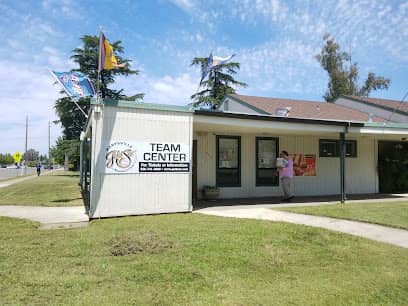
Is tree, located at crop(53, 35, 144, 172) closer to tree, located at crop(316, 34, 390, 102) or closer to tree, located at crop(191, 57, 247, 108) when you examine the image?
tree, located at crop(191, 57, 247, 108)

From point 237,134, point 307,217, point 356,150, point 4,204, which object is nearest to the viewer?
point 307,217

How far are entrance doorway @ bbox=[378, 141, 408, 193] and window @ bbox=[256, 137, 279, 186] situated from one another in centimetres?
558

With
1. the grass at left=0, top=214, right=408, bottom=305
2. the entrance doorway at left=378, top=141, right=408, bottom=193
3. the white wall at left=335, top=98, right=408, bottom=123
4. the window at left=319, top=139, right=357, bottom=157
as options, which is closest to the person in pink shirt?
the window at left=319, top=139, right=357, bottom=157

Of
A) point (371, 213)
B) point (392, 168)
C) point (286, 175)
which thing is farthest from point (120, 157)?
point (392, 168)

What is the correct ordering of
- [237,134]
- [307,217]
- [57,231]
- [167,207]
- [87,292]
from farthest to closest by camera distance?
[237,134] → [167,207] → [307,217] → [57,231] → [87,292]

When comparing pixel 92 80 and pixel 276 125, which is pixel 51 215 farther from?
pixel 92 80

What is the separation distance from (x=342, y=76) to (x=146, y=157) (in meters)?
36.0

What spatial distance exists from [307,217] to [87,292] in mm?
6278

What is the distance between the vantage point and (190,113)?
983 cm

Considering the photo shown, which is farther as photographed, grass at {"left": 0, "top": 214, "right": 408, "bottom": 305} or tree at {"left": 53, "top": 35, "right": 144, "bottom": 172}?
tree at {"left": 53, "top": 35, "right": 144, "bottom": 172}

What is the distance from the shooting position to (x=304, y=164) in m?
14.5

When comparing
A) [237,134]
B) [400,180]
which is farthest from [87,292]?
[400,180]

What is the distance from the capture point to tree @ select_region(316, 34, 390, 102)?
39.5m

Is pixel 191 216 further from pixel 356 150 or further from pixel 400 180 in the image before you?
pixel 400 180
